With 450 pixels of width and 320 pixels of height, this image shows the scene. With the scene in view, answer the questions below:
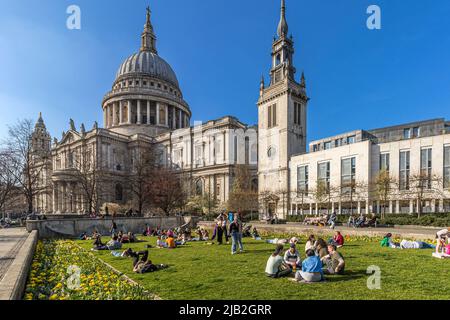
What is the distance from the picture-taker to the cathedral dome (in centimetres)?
8787

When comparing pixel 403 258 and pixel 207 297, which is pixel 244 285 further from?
pixel 403 258

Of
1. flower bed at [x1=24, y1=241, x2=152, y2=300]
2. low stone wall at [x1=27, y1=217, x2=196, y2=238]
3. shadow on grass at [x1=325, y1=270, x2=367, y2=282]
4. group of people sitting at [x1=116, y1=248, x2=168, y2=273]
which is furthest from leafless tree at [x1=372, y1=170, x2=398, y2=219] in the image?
flower bed at [x1=24, y1=241, x2=152, y2=300]

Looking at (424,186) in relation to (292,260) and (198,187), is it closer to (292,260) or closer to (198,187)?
(292,260)

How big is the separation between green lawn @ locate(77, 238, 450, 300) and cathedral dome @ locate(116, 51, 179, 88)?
281 ft

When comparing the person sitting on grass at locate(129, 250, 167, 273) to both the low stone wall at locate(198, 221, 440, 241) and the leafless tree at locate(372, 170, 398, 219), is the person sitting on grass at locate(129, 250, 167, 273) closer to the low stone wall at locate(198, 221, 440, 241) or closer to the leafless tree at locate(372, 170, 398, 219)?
the low stone wall at locate(198, 221, 440, 241)

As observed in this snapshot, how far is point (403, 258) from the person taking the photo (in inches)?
457

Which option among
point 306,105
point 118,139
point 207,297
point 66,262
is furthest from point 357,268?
point 118,139

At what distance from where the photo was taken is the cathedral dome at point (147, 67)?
288ft

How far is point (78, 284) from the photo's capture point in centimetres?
809

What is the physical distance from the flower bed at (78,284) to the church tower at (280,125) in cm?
4034

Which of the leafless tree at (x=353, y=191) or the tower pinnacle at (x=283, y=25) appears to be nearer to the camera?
the leafless tree at (x=353, y=191)
